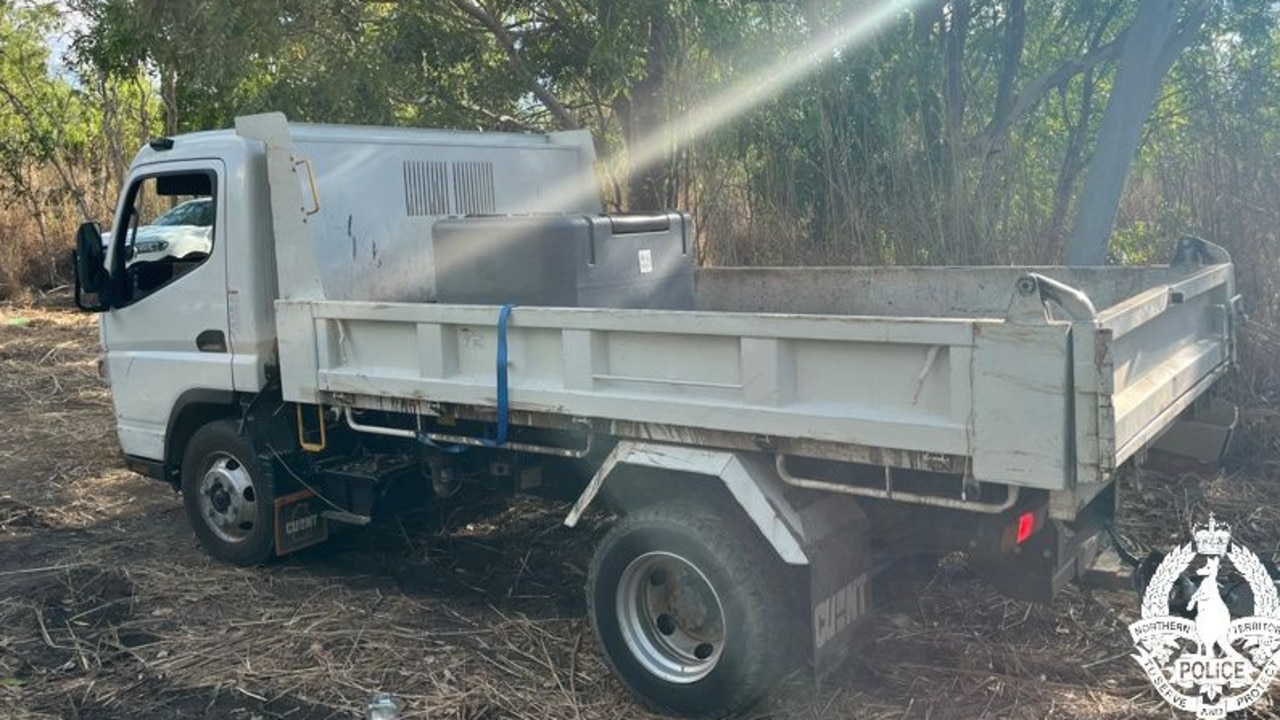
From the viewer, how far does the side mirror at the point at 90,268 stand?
5742mm

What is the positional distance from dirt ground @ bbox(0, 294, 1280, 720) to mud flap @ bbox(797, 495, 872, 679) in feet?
0.89

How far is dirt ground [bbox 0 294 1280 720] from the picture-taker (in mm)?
4082

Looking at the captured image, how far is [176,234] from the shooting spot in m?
5.89

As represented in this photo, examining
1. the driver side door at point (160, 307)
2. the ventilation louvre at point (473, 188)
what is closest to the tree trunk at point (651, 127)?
the ventilation louvre at point (473, 188)

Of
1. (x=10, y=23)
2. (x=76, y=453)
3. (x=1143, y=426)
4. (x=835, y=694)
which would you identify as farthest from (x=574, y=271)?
(x=10, y=23)

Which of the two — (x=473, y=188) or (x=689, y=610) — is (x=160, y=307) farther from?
(x=689, y=610)

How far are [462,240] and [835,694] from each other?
7.88 feet

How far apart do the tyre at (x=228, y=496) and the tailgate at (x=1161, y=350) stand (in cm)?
381

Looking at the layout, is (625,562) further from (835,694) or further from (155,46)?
(155,46)

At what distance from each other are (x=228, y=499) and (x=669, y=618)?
2671mm

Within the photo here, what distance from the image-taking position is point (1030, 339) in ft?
10.3

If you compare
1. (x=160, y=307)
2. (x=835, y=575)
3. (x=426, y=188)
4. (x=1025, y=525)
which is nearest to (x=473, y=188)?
(x=426, y=188)

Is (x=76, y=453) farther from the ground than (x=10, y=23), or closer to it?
closer to it

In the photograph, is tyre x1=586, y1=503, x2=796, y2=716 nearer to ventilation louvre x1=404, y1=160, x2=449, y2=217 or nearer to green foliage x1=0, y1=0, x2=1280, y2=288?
ventilation louvre x1=404, y1=160, x2=449, y2=217
